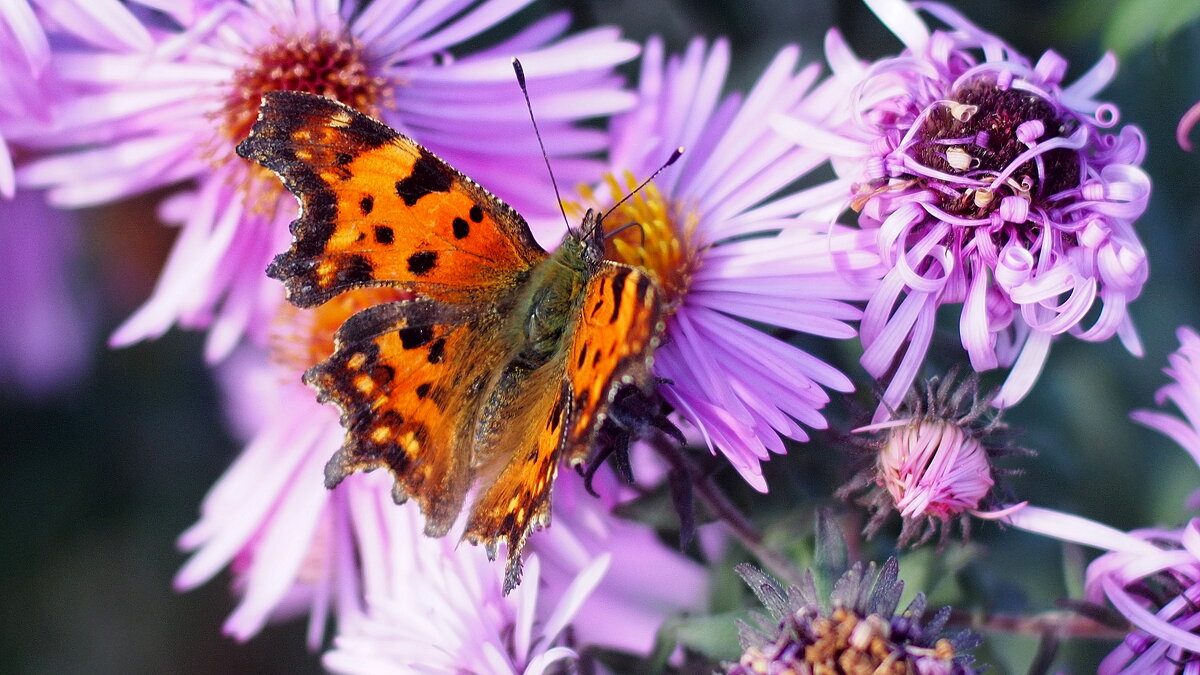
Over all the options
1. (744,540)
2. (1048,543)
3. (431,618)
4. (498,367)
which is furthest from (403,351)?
(1048,543)

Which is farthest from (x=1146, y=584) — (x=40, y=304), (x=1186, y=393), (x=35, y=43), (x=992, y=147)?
(x=40, y=304)

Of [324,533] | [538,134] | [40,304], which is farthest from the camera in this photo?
[40,304]

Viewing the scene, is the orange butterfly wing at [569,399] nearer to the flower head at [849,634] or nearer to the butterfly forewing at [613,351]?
the butterfly forewing at [613,351]

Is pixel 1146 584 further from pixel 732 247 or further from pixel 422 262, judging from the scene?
pixel 422 262

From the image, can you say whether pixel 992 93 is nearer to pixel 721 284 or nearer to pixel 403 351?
pixel 721 284

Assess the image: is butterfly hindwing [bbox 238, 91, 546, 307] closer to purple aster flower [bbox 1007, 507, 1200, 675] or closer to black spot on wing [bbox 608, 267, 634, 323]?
black spot on wing [bbox 608, 267, 634, 323]

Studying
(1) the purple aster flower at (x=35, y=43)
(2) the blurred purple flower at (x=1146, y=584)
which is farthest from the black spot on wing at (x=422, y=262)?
(2) the blurred purple flower at (x=1146, y=584)
